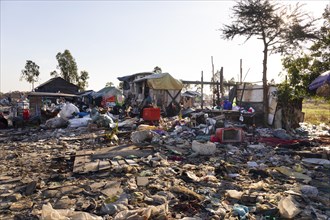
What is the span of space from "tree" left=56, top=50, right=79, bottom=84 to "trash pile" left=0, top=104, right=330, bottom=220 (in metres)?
37.0

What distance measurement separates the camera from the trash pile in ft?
10.3

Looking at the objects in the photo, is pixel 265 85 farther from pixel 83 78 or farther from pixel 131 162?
pixel 83 78

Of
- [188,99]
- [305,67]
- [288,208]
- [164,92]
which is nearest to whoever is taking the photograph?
[288,208]

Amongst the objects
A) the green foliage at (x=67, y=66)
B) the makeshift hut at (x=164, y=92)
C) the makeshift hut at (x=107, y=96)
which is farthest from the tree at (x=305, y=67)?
the green foliage at (x=67, y=66)

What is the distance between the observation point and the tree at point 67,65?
41.6 meters

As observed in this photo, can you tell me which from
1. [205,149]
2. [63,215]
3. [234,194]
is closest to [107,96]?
[205,149]

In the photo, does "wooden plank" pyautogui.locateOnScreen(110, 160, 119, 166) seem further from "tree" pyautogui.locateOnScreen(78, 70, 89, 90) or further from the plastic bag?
"tree" pyautogui.locateOnScreen(78, 70, 89, 90)

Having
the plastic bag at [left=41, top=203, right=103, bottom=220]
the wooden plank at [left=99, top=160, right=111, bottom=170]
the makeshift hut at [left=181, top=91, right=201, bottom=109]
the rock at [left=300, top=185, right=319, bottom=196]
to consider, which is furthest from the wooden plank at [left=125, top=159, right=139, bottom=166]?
the makeshift hut at [left=181, top=91, right=201, bottom=109]

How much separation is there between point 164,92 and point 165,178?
10671 millimetres

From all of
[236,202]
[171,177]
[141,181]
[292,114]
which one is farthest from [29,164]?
[292,114]

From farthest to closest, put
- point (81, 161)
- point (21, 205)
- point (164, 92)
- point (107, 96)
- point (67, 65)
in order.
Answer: point (67, 65) < point (107, 96) < point (164, 92) < point (81, 161) < point (21, 205)

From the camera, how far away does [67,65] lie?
41.9m

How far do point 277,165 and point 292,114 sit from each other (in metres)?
5.75

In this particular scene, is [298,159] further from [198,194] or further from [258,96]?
Answer: [258,96]
